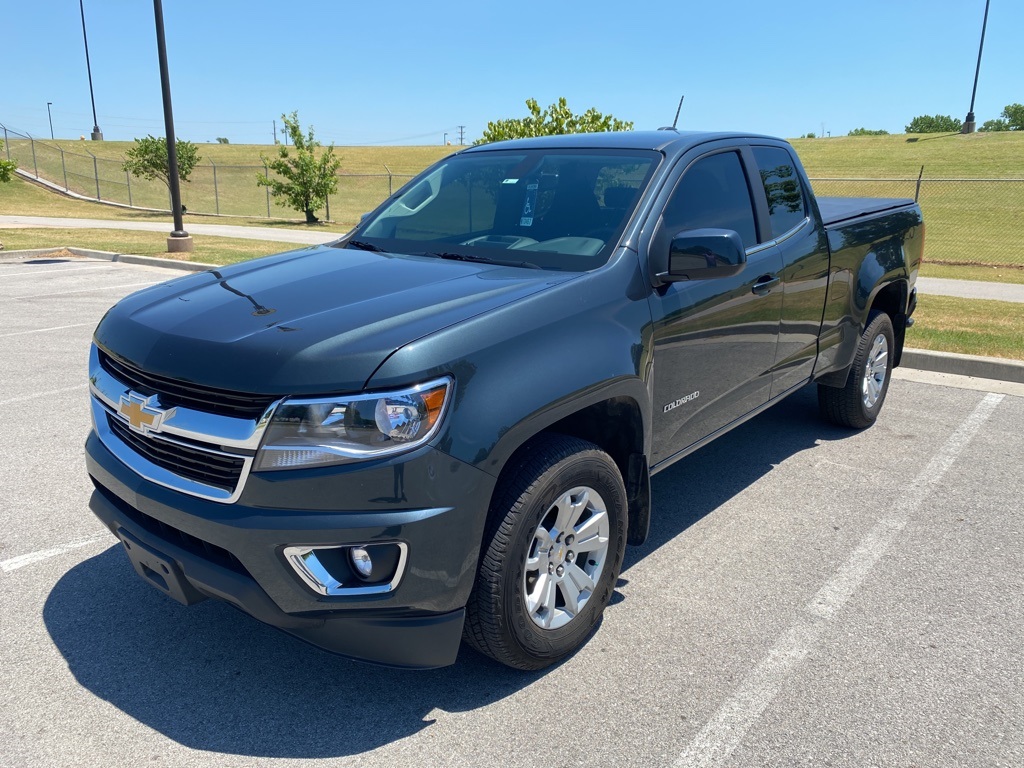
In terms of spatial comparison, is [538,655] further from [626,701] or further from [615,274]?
[615,274]

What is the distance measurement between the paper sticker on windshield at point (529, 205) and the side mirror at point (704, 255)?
0.71 m

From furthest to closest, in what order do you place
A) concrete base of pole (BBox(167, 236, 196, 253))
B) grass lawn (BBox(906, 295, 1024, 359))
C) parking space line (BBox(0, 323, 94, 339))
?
1. concrete base of pole (BBox(167, 236, 196, 253))
2. parking space line (BBox(0, 323, 94, 339))
3. grass lawn (BBox(906, 295, 1024, 359))

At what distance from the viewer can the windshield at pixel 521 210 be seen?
3.54 metres

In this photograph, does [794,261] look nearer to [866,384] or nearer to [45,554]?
[866,384]

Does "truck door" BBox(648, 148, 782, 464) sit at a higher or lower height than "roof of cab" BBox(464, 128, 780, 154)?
lower

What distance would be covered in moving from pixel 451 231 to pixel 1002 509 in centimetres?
333

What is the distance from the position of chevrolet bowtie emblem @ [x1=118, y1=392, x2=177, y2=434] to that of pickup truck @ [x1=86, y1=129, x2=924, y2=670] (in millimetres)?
11

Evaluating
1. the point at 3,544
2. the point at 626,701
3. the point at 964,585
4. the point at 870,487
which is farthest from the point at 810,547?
the point at 3,544

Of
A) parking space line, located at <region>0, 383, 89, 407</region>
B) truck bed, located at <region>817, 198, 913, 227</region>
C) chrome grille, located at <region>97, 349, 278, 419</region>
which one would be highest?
truck bed, located at <region>817, 198, 913, 227</region>

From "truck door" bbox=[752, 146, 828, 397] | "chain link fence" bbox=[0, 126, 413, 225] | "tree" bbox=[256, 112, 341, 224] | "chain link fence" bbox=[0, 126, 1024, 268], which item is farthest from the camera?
"chain link fence" bbox=[0, 126, 413, 225]

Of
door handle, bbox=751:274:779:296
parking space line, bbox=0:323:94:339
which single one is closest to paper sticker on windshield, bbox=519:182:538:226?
door handle, bbox=751:274:779:296

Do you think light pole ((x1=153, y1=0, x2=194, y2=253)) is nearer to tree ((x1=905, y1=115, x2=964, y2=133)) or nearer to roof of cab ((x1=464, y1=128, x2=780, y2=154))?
roof of cab ((x1=464, y1=128, x2=780, y2=154))

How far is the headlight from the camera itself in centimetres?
244

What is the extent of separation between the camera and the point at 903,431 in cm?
588
